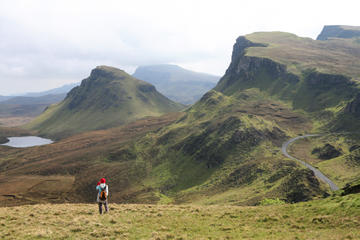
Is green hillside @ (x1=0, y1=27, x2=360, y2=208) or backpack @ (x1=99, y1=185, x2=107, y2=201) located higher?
backpack @ (x1=99, y1=185, x2=107, y2=201)

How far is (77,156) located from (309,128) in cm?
15519

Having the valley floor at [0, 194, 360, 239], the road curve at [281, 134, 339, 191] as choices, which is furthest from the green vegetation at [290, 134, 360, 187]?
the valley floor at [0, 194, 360, 239]

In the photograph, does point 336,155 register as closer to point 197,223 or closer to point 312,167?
point 312,167

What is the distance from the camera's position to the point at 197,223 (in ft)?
82.7

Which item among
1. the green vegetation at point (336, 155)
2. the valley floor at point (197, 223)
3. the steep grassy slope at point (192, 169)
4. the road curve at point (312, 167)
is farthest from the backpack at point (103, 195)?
the green vegetation at point (336, 155)

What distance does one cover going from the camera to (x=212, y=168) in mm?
114562

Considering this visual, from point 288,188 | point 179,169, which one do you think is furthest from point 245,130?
point 288,188

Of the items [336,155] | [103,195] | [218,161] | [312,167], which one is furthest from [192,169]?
[103,195]

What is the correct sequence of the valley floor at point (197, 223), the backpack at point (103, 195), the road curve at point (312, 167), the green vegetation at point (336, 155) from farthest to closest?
the green vegetation at point (336, 155) → the road curve at point (312, 167) → the backpack at point (103, 195) → the valley floor at point (197, 223)

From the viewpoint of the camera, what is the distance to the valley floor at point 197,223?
2094cm

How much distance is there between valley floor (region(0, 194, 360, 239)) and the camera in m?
20.9

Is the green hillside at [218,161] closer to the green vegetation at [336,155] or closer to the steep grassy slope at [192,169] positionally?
the steep grassy slope at [192,169]

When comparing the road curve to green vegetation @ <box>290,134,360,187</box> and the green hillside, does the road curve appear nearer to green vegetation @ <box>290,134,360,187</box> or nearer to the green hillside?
green vegetation @ <box>290,134,360,187</box>

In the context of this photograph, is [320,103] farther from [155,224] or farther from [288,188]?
[155,224]
